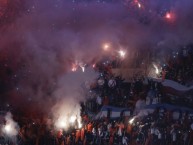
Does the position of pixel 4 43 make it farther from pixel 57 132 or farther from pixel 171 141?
pixel 171 141

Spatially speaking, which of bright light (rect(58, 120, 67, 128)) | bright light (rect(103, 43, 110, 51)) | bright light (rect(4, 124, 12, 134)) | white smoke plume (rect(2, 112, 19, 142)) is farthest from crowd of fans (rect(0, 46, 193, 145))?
bright light (rect(103, 43, 110, 51))

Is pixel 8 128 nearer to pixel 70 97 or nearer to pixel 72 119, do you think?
pixel 72 119

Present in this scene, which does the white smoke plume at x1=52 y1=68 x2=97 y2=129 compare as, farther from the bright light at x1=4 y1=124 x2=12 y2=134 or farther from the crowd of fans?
the bright light at x1=4 y1=124 x2=12 y2=134

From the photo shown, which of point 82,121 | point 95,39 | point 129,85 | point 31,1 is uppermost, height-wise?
point 31,1

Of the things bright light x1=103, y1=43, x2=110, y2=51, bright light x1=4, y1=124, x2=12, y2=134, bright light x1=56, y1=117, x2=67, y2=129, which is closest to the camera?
bright light x1=4, y1=124, x2=12, y2=134

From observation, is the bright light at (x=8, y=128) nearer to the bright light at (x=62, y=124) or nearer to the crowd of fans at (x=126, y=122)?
the crowd of fans at (x=126, y=122)

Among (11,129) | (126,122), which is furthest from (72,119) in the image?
A: (126,122)

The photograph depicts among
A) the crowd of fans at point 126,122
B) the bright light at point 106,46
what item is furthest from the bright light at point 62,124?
the bright light at point 106,46

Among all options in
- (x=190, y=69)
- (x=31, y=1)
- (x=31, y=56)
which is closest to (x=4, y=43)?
(x=31, y=56)

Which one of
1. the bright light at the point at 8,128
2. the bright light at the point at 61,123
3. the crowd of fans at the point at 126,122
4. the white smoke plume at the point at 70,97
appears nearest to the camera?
the crowd of fans at the point at 126,122

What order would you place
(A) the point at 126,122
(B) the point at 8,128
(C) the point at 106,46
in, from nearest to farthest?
(A) the point at 126,122 < (B) the point at 8,128 < (C) the point at 106,46

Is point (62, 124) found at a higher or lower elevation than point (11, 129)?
higher

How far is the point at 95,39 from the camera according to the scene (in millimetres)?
18219

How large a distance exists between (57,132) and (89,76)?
10.6 ft
